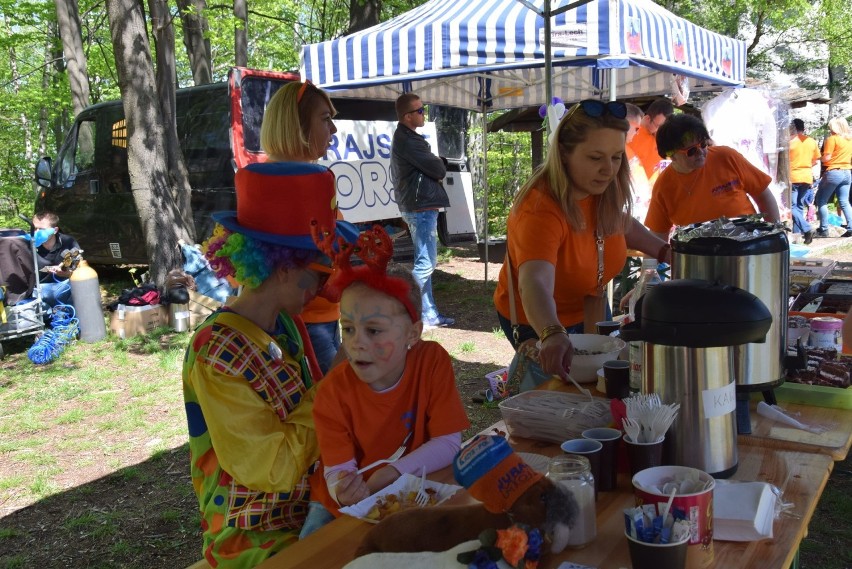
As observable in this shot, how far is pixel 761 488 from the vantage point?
4.88ft

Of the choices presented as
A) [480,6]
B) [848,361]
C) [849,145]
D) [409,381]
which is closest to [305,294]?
[409,381]

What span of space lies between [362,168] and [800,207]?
29.7 ft

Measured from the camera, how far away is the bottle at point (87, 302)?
7.33 meters

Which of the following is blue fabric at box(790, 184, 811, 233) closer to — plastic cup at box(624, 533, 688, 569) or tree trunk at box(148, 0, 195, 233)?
tree trunk at box(148, 0, 195, 233)

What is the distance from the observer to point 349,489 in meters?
1.68

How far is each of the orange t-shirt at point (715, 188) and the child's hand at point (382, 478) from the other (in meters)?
3.37

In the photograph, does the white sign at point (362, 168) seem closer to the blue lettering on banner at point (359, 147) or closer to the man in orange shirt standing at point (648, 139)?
the blue lettering on banner at point (359, 147)

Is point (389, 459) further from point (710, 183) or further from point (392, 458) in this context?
point (710, 183)

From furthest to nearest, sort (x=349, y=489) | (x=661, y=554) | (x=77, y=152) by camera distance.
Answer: (x=77, y=152)
(x=349, y=489)
(x=661, y=554)

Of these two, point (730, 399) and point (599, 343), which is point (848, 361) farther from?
point (730, 399)

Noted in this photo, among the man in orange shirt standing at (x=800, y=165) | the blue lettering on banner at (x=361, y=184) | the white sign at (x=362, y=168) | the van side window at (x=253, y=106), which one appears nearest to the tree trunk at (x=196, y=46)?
the white sign at (x=362, y=168)

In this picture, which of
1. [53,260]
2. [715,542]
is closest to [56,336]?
[53,260]

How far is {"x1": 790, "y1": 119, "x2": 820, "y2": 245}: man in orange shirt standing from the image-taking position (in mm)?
12797

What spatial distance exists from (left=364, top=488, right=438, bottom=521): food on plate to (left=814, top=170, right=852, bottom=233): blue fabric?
1335 centimetres
